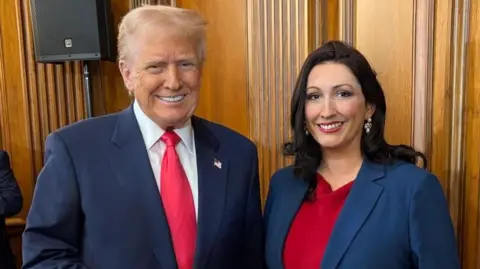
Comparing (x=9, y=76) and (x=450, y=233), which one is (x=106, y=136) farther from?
(x=9, y=76)

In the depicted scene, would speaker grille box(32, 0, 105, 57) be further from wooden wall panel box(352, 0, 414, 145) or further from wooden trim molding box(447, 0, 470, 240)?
wooden trim molding box(447, 0, 470, 240)

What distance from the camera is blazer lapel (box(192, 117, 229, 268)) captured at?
1.27 meters

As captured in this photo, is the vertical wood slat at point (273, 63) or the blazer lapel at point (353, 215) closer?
the blazer lapel at point (353, 215)

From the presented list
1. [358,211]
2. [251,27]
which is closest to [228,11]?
[251,27]

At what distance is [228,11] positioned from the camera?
2.46m

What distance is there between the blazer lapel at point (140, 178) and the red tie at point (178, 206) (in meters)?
0.03

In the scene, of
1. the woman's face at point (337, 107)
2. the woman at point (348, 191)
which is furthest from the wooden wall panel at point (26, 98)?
the woman's face at point (337, 107)

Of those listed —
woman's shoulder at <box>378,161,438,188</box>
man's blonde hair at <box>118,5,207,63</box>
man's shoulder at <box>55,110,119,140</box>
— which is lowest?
woman's shoulder at <box>378,161,438,188</box>

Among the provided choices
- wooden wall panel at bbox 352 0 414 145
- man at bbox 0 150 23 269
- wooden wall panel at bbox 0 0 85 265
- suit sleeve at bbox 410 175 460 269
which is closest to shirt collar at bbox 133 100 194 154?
suit sleeve at bbox 410 175 460 269

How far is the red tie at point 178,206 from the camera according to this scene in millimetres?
1253

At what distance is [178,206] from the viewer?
50.1 inches

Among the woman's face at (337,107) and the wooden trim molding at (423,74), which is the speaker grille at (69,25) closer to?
the woman's face at (337,107)

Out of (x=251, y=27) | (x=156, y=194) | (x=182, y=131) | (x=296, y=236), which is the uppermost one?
(x=251, y=27)

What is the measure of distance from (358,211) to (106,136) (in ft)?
2.31
